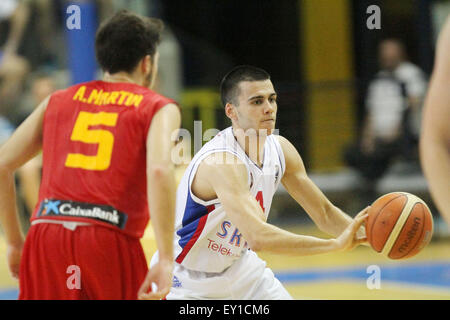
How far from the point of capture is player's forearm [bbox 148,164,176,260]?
11.3ft

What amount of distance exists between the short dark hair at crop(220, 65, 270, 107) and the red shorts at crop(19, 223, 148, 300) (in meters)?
1.15

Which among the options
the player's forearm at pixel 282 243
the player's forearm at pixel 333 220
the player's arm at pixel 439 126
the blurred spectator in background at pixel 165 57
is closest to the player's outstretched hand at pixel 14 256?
the player's forearm at pixel 282 243

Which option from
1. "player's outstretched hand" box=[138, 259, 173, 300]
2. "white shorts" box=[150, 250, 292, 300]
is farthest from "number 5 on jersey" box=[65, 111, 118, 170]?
"white shorts" box=[150, 250, 292, 300]

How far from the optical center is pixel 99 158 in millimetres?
3709

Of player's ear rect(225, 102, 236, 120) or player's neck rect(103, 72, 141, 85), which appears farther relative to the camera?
player's ear rect(225, 102, 236, 120)

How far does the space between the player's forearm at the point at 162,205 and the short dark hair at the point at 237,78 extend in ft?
3.80

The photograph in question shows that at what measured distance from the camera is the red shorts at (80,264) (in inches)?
143

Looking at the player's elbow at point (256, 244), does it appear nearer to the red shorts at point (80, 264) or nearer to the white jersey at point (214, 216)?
the white jersey at point (214, 216)

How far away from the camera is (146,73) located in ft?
13.2

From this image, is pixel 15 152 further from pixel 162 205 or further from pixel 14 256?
pixel 162 205

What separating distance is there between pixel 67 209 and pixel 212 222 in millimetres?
968

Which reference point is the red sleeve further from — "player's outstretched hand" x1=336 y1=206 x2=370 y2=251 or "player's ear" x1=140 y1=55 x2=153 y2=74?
"player's outstretched hand" x1=336 y1=206 x2=370 y2=251
